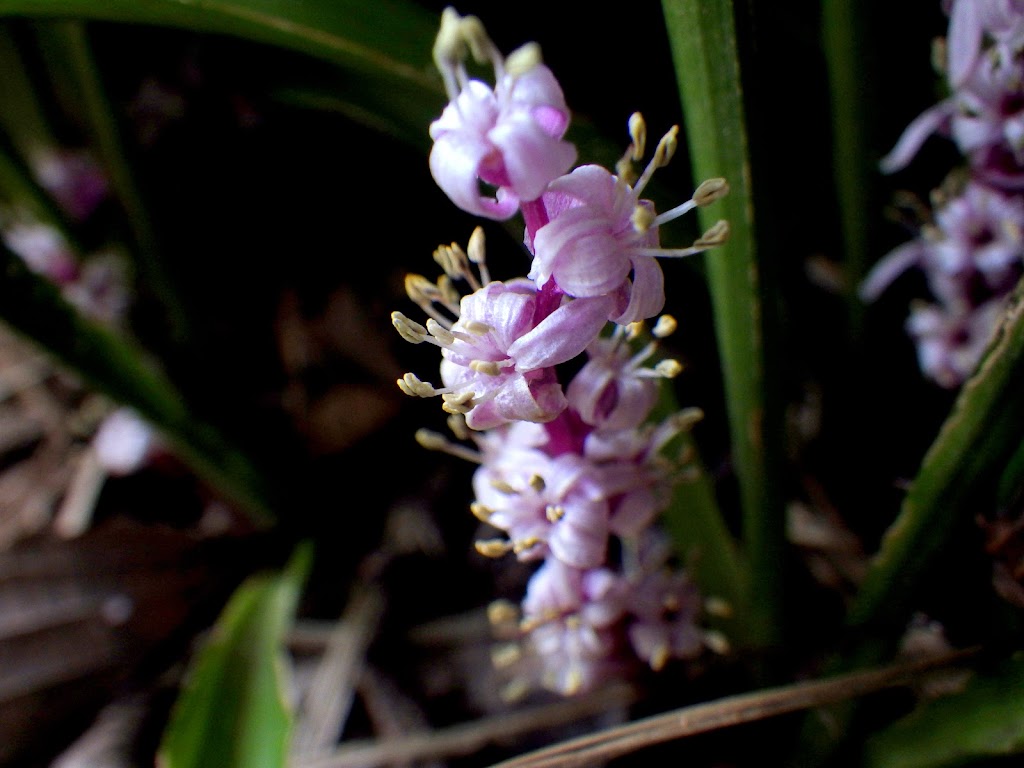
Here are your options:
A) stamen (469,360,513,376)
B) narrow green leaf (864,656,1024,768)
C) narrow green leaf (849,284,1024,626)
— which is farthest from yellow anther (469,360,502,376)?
narrow green leaf (864,656,1024,768)

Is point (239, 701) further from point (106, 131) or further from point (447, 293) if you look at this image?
point (106, 131)

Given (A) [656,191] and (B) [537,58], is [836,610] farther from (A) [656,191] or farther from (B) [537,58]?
(B) [537,58]

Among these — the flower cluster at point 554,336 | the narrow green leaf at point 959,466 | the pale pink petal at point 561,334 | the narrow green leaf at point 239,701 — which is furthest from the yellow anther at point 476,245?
the narrow green leaf at point 239,701

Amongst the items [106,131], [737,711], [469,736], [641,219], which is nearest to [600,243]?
[641,219]

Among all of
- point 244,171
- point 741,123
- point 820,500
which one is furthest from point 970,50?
point 244,171

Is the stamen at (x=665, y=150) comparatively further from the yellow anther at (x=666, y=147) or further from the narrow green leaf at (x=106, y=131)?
the narrow green leaf at (x=106, y=131)

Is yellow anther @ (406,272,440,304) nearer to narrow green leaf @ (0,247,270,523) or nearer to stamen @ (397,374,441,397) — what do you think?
stamen @ (397,374,441,397)

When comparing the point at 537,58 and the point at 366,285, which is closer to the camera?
the point at 537,58
